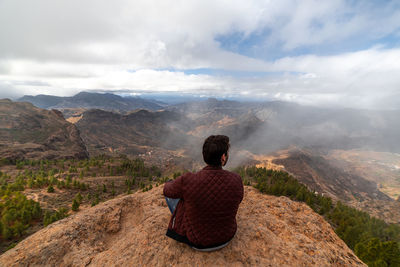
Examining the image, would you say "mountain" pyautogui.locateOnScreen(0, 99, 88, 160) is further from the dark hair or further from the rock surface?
the dark hair

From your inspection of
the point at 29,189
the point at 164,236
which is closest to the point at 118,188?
the point at 29,189

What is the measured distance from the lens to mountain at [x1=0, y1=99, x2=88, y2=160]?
76.2 meters

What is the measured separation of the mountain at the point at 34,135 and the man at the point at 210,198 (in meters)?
93.4

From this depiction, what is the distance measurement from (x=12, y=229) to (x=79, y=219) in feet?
54.1

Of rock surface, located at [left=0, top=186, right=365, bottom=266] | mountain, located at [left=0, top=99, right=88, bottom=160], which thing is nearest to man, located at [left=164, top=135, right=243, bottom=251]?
rock surface, located at [left=0, top=186, right=365, bottom=266]

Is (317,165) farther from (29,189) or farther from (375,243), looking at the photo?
(29,189)

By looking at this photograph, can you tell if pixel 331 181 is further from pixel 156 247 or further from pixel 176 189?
pixel 176 189

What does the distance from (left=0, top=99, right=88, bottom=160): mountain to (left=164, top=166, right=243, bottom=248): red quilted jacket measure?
306 feet

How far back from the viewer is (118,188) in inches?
1622

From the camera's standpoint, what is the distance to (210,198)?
3.74m

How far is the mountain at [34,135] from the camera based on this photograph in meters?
76.2

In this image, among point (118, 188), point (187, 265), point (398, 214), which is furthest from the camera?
point (398, 214)

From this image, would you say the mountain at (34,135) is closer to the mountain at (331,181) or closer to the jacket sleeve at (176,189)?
the jacket sleeve at (176,189)

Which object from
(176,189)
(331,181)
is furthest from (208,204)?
(331,181)
